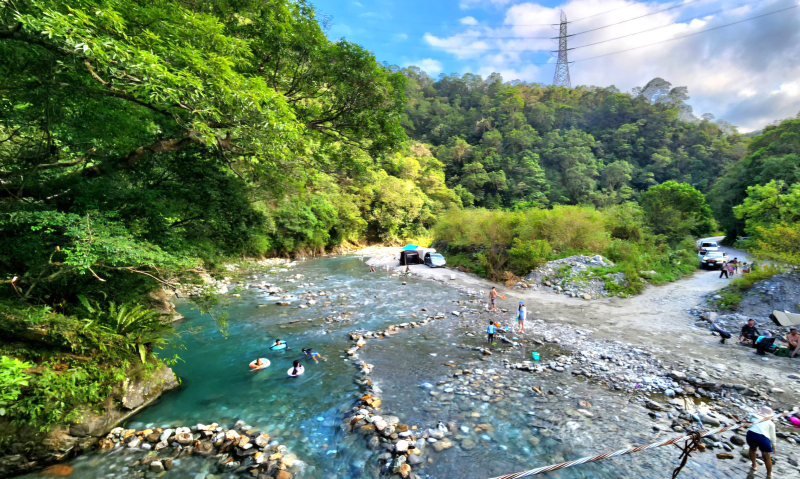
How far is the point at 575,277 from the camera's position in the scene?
15844 mm

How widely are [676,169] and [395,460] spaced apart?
216 ft

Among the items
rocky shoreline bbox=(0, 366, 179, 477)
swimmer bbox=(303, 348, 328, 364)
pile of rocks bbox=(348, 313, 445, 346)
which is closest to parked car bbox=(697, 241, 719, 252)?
pile of rocks bbox=(348, 313, 445, 346)

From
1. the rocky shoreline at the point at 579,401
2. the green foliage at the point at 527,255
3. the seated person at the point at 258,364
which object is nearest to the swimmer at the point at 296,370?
the seated person at the point at 258,364

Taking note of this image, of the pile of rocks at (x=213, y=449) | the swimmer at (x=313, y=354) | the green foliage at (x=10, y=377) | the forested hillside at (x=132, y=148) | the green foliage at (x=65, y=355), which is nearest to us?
the green foliage at (x=10, y=377)

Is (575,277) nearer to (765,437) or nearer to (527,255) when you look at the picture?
(527,255)

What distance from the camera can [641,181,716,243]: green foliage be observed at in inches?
889

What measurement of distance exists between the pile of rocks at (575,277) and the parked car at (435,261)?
713 cm

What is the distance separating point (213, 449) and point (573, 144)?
60617 millimetres

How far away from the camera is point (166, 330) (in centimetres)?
668

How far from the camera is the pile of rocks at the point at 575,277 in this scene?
15070mm

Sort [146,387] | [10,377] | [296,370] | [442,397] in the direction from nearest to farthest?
[10,377], [146,387], [442,397], [296,370]

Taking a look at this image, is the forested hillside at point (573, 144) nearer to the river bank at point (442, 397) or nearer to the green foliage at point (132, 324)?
the river bank at point (442, 397)

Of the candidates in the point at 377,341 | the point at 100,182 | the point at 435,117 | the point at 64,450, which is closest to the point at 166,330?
the point at 64,450

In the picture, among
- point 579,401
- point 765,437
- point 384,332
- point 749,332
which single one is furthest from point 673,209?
point 384,332
